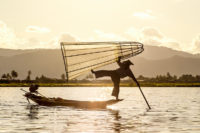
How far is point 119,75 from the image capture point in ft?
127

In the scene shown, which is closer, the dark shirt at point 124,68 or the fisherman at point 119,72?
the fisherman at point 119,72

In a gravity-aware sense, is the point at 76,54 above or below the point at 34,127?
above

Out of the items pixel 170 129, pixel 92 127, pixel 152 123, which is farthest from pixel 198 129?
pixel 92 127

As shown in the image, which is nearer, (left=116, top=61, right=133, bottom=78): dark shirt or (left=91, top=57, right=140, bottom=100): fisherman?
(left=91, top=57, right=140, bottom=100): fisherman

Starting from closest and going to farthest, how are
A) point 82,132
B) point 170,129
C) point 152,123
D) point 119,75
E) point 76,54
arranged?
point 82,132
point 170,129
point 152,123
point 76,54
point 119,75

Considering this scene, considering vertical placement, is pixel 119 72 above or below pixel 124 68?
below

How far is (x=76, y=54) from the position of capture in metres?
35.5

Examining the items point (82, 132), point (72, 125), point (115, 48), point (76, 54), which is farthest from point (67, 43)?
point (82, 132)

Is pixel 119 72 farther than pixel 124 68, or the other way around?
pixel 119 72

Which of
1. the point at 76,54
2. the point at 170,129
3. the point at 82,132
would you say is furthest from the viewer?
the point at 76,54

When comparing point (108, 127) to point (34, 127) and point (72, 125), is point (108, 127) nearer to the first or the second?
point (72, 125)

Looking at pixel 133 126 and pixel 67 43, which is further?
pixel 67 43

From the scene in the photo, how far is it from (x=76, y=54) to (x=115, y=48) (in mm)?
3880

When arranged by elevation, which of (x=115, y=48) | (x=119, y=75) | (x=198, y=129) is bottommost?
(x=198, y=129)
